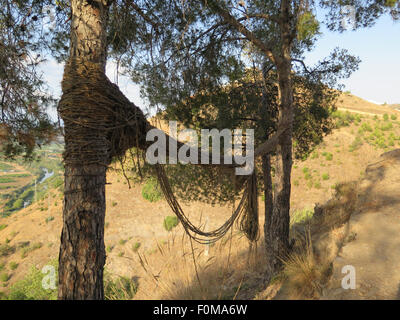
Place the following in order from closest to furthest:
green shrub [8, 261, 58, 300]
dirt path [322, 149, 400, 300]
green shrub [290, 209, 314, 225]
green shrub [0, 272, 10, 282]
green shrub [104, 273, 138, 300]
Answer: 1. dirt path [322, 149, 400, 300]
2. green shrub [104, 273, 138, 300]
3. green shrub [290, 209, 314, 225]
4. green shrub [8, 261, 58, 300]
5. green shrub [0, 272, 10, 282]

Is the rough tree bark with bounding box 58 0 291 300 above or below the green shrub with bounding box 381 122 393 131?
below

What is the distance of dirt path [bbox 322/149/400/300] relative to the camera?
233cm

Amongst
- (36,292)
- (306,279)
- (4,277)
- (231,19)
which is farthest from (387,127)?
(4,277)

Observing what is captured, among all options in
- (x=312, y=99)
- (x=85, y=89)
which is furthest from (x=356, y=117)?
(x=85, y=89)

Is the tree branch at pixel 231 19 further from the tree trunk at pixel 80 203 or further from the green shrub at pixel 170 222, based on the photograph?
the green shrub at pixel 170 222

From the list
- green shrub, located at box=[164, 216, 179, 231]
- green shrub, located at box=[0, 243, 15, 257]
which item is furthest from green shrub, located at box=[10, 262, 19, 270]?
green shrub, located at box=[164, 216, 179, 231]

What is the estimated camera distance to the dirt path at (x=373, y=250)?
7.66 ft

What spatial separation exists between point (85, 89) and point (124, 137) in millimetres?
511

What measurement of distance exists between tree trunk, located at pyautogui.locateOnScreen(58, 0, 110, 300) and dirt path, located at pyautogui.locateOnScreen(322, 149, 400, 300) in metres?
2.21

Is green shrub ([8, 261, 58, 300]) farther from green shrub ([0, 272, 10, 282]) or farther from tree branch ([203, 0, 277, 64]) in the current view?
tree branch ([203, 0, 277, 64])

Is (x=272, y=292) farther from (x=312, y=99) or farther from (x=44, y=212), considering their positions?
(x=44, y=212)

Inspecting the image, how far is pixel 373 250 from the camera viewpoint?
2859mm

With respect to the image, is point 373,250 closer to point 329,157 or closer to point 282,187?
point 282,187
